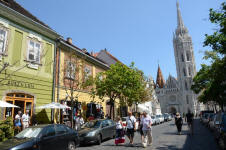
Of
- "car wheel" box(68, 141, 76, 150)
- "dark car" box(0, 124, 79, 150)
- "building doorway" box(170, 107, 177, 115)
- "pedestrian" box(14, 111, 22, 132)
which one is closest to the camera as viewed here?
"dark car" box(0, 124, 79, 150)

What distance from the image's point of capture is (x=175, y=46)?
96125 millimetres

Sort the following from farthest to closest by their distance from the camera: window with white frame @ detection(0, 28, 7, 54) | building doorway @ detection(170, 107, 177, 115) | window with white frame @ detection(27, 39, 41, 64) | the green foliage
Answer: building doorway @ detection(170, 107, 177, 115), window with white frame @ detection(27, 39, 41, 64), window with white frame @ detection(0, 28, 7, 54), the green foliage

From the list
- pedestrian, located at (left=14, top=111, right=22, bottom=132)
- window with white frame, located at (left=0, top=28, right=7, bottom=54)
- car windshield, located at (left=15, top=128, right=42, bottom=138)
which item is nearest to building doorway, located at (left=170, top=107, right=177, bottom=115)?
pedestrian, located at (left=14, top=111, right=22, bottom=132)

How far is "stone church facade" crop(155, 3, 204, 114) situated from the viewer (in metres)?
88.8

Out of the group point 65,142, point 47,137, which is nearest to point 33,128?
point 47,137

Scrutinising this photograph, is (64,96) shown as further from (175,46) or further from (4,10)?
(175,46)

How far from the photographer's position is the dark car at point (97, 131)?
10.4 metres

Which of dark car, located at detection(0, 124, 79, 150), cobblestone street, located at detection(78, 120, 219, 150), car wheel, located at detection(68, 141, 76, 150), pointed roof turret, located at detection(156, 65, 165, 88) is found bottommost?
cobblestone street, located at detection(78, 120, 219, 150)

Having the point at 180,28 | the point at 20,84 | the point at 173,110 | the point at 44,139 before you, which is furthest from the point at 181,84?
the point at 44,139

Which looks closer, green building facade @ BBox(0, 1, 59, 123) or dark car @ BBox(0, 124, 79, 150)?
dark car @ BBox(0, 124, 79, 150)

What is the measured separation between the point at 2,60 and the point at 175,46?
95.0 meters

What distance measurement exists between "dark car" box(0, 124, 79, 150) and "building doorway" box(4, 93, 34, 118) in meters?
4.89

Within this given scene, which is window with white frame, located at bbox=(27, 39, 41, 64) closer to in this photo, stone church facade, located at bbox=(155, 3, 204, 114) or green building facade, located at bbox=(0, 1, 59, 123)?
green building facade, located at bbox=(0, 1, 59, 123)

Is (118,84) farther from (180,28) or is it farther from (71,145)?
(180,28)
